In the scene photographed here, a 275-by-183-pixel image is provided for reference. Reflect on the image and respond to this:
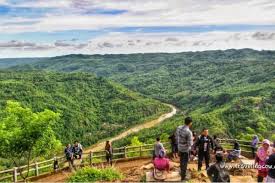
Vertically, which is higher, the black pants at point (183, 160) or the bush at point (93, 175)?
the black pants at point (183, 160)

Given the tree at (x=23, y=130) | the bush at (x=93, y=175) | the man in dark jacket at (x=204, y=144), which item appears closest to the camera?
the bush at (x=93, y=175)

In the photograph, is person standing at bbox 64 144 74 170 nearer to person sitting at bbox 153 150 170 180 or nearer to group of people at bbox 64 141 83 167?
group of people at bbox 64 141 83 167

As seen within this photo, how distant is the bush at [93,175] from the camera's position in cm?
1405

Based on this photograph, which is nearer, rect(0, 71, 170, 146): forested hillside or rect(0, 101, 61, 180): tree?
rect(0, 101, 61, 180): tree

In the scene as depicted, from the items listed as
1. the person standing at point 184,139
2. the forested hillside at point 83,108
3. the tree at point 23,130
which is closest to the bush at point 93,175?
the person standing at point 184,139

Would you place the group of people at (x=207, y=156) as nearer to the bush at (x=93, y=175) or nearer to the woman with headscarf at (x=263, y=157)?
the woman with headscarf at (x=263, y=157)

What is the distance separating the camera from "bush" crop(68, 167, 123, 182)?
46.1 ft

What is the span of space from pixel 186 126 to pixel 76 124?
429 ft

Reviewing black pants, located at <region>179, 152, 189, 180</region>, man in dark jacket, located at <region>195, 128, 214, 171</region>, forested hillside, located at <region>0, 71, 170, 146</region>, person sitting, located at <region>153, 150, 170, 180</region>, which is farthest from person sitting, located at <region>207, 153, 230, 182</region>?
forested hillside, located at <region>0, 71, 170, 146</region>

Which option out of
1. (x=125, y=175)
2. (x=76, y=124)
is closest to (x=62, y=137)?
(x=76, y=124)

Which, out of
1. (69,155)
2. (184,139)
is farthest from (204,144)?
(69,155)

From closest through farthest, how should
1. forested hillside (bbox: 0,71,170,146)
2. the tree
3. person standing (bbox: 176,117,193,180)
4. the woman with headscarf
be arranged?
the woman with headscarf < person standing (bbox: 176,117,193,180) < the tree < forested hillside (bbox: 0,71,170,146)

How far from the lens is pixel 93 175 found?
14.4 metres

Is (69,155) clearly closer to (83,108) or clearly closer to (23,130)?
(23,130)
